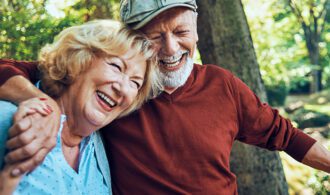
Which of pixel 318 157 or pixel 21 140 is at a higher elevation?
pixel 21 140

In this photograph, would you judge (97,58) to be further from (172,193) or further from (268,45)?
(268,45)

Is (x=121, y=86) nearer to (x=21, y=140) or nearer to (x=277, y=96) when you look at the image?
(x=21, y=140)

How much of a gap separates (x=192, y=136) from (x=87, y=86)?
77 centimetres

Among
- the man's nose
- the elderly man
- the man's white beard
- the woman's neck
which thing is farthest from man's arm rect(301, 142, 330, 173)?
the woman's neck

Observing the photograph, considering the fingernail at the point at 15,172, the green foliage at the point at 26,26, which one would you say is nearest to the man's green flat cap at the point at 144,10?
the fingernail at the point at 15,172

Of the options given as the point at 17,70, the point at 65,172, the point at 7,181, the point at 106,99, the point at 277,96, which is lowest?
the point at 277,96

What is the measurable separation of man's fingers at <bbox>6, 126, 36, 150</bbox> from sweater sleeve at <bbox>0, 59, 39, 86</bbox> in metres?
0.54

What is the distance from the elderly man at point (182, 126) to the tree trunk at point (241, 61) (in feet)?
3.49

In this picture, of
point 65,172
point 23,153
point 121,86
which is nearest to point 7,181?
point 23,153

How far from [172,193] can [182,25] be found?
1091 mm

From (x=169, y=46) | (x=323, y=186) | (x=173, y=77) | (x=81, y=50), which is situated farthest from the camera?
(x=323, y=186)

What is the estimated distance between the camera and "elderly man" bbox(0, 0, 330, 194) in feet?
8.33

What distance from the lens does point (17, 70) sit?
2.29 m

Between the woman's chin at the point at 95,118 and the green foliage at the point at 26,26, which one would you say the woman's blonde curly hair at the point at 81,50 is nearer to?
the woman's chin at the point at 95,118
